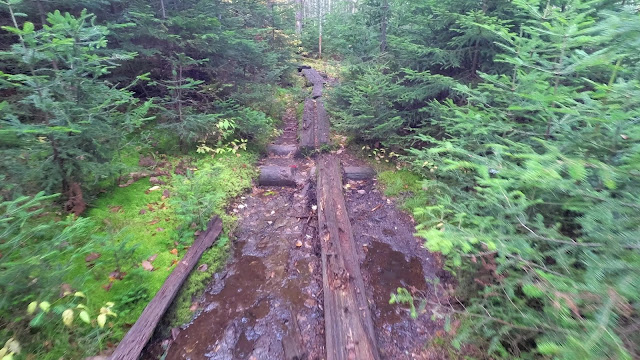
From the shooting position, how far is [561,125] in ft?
10.3

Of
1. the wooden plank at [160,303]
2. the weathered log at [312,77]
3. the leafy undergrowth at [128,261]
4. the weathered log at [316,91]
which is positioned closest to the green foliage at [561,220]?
the wooden plank at [160,303]

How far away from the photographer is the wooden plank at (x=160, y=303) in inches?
128

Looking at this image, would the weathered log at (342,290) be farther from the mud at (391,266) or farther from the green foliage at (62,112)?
the green foliage at (62,112)

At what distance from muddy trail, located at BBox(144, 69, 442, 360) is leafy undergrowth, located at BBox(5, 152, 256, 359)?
38 cm

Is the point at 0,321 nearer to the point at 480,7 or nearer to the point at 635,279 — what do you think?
the point at 635,279

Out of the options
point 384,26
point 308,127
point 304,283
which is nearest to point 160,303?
point 304,283

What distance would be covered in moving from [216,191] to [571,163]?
566 cm

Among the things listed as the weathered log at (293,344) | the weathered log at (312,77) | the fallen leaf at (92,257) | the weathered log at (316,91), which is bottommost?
the weathered log at (293,344)

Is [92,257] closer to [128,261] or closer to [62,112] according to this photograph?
[128,261]

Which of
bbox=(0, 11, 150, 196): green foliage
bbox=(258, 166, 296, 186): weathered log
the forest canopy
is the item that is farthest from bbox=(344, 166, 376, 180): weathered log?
bbox=(0, 11, 150, 196): green foliage

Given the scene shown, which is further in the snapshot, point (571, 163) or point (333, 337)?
point (333, 337)

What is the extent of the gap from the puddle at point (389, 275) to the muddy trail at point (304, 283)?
2cm

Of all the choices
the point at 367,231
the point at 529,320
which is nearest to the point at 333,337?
the point at 529,320

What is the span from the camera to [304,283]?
4695 mm
